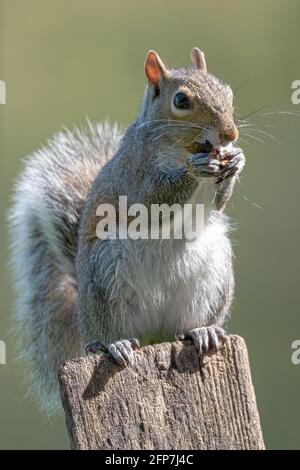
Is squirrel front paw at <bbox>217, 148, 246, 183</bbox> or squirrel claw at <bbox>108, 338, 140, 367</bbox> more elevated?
squirrel front paw at <bbox>217, 148, 246, 183</bbox>

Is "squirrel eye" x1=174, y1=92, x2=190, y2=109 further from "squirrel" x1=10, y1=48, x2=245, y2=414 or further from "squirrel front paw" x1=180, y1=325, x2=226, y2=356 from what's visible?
"squirrel front paw" x1=180, y1=325, x2=226, y2=356

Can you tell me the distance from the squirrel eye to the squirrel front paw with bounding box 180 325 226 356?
2.40 ft

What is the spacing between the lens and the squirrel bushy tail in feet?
14.3

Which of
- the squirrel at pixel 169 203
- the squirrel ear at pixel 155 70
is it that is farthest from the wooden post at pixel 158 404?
the squirrel ear at pixel 155 70

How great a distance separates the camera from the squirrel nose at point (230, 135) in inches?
135

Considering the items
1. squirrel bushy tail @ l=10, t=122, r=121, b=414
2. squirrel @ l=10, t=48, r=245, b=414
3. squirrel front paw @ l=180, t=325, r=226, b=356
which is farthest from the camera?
squirrel bushy tail @ l=10, t=122, r=121, b=414

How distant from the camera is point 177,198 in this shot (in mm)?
3701

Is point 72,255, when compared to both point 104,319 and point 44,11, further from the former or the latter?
point 44,11

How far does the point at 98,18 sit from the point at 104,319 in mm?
5766

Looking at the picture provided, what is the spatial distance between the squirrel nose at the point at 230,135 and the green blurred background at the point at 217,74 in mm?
2125

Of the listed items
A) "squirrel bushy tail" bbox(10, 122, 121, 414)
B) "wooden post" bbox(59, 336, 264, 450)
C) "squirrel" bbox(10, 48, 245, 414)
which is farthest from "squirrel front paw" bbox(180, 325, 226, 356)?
"squirrel bushy tail" bbox(10, 122, 121, 414)

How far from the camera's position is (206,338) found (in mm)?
3006

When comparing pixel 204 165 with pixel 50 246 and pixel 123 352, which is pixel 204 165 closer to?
pixel 123 352

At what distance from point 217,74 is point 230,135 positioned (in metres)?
4.51
